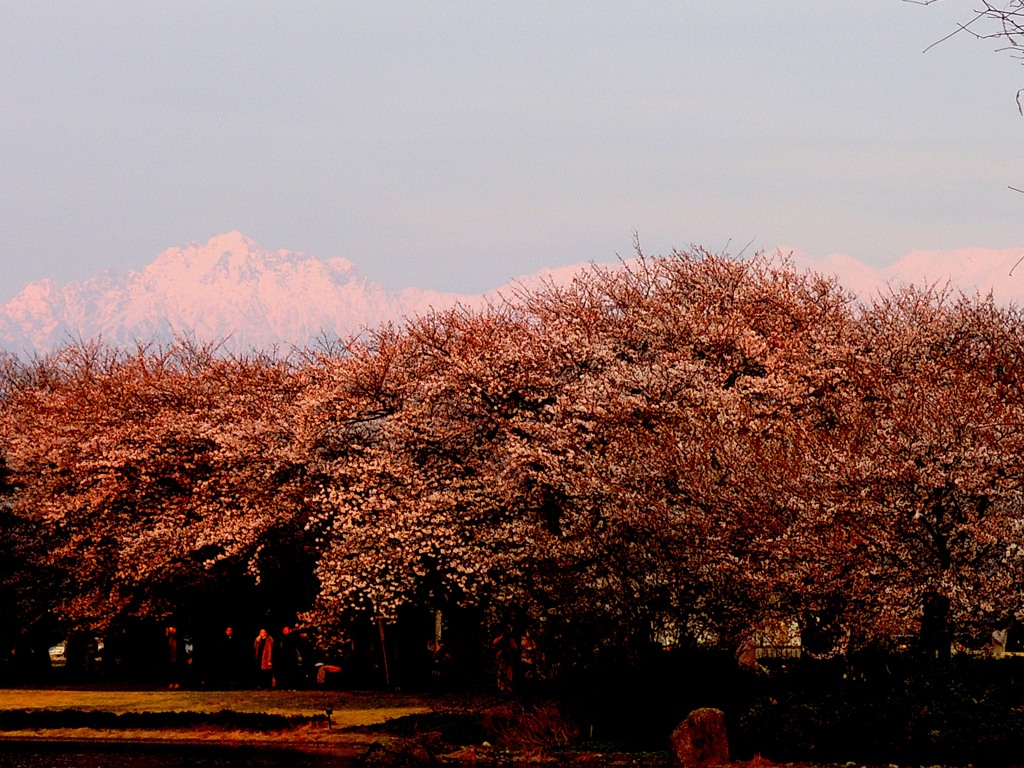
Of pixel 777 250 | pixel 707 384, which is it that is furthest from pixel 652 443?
pixel 777 250

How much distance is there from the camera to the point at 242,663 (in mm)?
46531

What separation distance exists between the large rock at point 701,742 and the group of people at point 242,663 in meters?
20.8

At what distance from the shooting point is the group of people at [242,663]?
41.9 metres

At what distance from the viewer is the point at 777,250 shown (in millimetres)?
44688

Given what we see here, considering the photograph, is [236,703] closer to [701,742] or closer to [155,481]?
[155,481]

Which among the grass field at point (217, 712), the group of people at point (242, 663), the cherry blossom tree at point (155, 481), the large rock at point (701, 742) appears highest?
the cherry blossom tree at point (155, 481)

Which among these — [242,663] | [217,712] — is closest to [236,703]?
[217,712]

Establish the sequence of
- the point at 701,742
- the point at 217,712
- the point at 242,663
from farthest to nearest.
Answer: the point at 242,663, the point at 217,712, the point at 701,742

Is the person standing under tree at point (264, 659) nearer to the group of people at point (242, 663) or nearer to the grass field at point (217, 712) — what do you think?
the group of people at point (242, 663)

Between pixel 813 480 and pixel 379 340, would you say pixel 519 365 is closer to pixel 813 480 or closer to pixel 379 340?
pixel 379 340

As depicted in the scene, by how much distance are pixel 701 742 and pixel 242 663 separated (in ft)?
90.3

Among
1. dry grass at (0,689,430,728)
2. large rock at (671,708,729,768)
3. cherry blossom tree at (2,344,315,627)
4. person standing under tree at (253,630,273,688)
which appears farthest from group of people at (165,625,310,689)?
large rock at (671,708,729,768)

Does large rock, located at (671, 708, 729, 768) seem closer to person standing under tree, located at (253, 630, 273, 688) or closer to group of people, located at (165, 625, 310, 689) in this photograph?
person standing under tree, located at (253, 630, 273, 688)

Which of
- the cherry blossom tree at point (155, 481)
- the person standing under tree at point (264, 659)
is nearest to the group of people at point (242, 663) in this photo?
the person standing under tree at point (264, 659)
